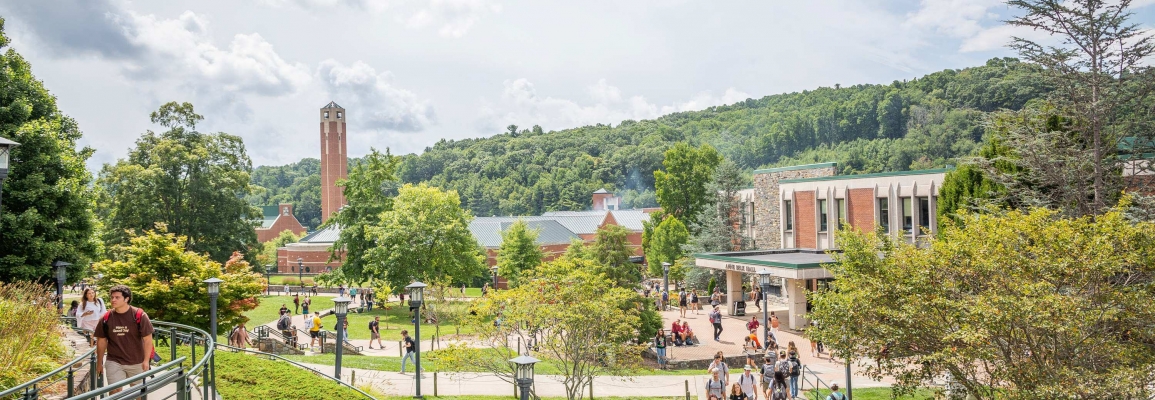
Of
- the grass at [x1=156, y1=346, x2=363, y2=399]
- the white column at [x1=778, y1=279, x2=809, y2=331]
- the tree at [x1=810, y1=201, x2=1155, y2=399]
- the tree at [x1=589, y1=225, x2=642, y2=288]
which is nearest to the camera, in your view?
the tree at [x1=810, y1=201, x2=1155, y2=399]

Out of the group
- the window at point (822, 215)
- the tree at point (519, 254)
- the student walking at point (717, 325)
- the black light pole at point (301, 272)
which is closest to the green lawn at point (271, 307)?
the black light pole at point (301, 272)

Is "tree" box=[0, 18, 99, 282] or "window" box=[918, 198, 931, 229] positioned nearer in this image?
"tree" box=[0, 18, 99, 282]

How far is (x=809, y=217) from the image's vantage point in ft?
143

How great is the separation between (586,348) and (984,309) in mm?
9591

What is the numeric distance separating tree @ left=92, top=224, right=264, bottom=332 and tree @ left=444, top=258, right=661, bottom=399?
8.33 meters

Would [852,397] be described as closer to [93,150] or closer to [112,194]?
[93,150]

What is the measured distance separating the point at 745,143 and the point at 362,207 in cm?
9775

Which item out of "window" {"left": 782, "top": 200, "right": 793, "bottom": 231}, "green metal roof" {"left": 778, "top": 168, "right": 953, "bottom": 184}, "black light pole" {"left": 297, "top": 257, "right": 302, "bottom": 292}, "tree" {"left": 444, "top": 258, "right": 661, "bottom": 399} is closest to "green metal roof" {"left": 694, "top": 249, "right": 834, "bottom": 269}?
"window" {"left": 782, "top": 200, "right": 793, "bottom": 231}

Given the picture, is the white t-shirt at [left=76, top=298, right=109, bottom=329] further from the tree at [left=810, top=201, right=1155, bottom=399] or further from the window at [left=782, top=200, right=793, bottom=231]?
the window at [left=782, top=200, right=793, bottom=231]

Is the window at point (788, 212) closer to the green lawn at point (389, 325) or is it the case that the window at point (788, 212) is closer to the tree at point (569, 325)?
the green lawn at point (389, 325)

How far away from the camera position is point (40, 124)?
2473cm

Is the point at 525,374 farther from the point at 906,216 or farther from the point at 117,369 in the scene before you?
the point at 906,216

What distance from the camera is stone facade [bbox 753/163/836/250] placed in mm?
45306

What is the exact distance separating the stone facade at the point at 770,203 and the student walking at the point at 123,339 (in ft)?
130
